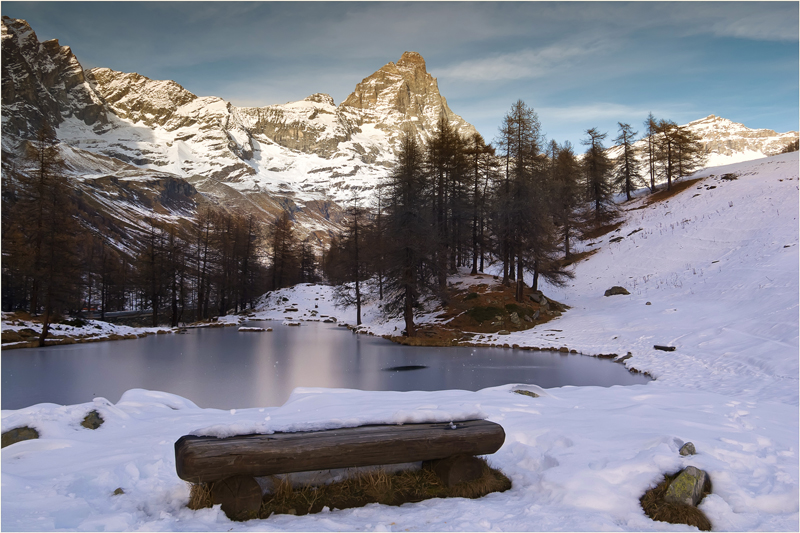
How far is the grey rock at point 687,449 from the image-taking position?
4.58 m

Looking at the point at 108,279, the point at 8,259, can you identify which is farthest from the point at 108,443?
the point at 108,279

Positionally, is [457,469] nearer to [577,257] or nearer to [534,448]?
[534,448]

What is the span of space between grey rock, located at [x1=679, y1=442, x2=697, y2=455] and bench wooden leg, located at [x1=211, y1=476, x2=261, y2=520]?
172 inches

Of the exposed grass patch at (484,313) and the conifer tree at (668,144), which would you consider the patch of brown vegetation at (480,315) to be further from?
the conifer tree at (668,144)

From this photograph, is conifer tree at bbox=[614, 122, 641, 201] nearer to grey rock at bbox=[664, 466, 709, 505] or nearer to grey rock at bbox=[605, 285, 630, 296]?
grey rock at bbox=[605, 285, 630, 296]

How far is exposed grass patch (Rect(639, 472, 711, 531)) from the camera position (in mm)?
3793

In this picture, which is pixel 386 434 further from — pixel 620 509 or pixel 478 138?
pixel 478 138

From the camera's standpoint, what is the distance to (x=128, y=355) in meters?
23.5

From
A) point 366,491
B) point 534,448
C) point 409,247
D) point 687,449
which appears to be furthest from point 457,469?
point 409,247

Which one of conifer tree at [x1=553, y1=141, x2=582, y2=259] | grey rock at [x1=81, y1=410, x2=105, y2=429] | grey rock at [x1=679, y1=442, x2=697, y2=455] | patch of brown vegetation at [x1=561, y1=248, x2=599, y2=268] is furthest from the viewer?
patch of brown vegetation at [x1=561, y1=248, x2=599, y2=268]

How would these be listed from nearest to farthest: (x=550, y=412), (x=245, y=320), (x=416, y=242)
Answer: (x=550, y=412)
(x=416, y=242)
(x=245, y=320)

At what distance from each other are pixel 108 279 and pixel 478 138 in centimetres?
5237

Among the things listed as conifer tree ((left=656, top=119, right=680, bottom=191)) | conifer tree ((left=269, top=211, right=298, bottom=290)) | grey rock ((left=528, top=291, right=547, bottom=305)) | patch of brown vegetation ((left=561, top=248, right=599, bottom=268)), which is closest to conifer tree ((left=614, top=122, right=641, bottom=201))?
conifer tree ((left=656, top=119, right=680, bottom=191))

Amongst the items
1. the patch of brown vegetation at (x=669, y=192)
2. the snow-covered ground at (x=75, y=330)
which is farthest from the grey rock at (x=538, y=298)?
the snow-covered ground at (x=75, y=330)
